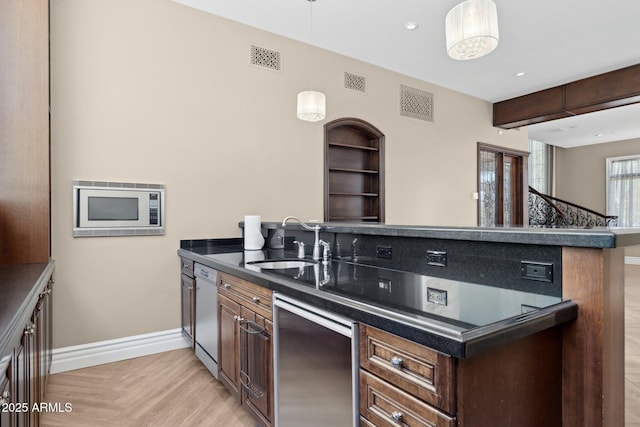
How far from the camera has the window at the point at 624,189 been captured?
9266 mm

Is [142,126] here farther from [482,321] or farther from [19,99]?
[482,321]

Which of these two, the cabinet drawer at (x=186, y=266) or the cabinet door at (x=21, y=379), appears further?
the cabinet drawer at (x=186, y=266)

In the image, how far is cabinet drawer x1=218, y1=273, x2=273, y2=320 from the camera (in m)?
1.87

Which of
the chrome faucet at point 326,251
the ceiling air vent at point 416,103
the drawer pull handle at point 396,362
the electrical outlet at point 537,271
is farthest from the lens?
the ceiling air vent at point 416,103

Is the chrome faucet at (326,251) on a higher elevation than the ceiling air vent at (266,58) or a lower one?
lower

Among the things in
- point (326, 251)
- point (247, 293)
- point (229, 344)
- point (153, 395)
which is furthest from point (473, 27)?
point (153, 395)

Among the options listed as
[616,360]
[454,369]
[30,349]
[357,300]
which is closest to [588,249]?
Answer: [616,360]

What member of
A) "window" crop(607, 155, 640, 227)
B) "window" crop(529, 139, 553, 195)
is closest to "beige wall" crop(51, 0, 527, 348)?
"window" crop(529, 139, 553, 195)

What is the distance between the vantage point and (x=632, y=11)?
359cm

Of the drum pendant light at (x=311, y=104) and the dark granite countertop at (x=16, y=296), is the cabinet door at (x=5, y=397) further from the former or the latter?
the drum pendant light at (x=311, y=104)

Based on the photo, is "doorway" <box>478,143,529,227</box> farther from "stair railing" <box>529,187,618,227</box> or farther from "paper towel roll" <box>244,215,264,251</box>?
"paper towel roll" <box>244,215,264,251</box>

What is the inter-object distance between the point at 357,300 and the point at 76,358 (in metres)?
2.70

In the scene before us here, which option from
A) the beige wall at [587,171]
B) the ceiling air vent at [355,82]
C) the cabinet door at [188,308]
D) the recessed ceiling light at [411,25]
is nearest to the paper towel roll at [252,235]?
the cabinet door at [188,308]

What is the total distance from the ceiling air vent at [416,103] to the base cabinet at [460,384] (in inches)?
168
